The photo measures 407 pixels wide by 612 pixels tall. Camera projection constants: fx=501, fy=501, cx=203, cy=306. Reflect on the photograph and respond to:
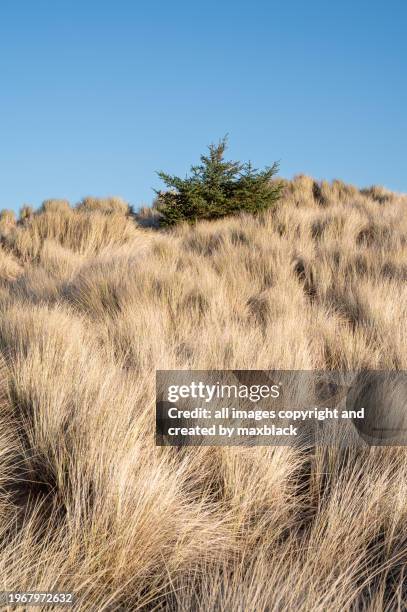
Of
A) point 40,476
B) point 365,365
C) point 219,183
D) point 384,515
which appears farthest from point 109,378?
point 219,183

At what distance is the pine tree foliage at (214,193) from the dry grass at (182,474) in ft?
16.6

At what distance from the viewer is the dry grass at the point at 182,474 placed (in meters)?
1.59

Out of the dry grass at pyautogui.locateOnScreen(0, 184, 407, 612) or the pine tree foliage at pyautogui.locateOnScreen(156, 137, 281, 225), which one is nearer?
the dry grass at pyautogui.locateOnScreen(0, 184, 407, 612)

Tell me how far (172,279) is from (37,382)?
121 inches

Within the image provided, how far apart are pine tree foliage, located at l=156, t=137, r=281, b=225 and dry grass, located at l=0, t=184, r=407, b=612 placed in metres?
5.07

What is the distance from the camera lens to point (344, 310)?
5.09 metres

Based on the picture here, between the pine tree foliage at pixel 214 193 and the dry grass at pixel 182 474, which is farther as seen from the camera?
the pine tree foliage at pixel 214 193

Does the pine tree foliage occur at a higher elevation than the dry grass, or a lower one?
higher

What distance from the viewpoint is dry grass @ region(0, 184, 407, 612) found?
1.59m

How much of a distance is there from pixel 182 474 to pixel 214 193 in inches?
352

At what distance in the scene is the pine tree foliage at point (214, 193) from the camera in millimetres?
10344

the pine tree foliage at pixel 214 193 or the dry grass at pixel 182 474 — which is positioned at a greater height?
the pine tree foliage at pixel 214 193

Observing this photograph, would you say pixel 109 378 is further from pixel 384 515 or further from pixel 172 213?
pixel 172 213

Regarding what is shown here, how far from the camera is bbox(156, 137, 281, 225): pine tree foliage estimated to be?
33.9 feet
